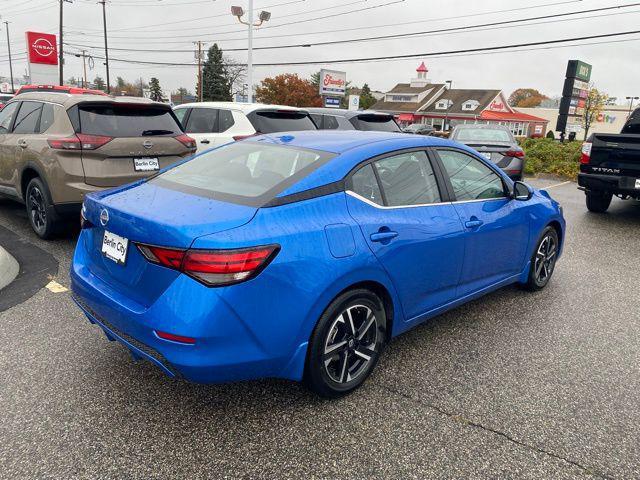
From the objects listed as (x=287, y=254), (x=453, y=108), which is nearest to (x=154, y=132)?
(x=287, y=254)

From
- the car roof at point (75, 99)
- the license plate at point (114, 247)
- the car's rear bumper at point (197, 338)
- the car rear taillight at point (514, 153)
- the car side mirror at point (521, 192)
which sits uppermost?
the car roof at point (75, 99)

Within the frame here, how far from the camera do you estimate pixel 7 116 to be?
649cm

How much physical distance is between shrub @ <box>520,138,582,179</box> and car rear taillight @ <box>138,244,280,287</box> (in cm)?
1474

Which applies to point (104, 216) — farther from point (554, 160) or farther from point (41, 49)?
point (41, 49)

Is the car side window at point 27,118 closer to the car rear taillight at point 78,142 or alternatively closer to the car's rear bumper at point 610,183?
the car rear taillight at point 78,142

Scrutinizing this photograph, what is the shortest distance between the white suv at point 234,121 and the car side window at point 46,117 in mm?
2497

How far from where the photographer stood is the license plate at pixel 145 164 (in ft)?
18.0

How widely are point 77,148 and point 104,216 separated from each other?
9.76ft

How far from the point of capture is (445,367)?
3.26 metres

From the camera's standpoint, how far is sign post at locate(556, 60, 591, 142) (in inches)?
893

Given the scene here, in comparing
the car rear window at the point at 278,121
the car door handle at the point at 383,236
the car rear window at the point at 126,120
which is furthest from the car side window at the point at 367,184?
the car rear window at the point at 278,121

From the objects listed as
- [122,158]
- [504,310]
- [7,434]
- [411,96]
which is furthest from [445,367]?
[411,96]

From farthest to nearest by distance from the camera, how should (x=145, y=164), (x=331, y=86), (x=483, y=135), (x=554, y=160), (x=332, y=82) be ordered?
(x=332, y=82)
(x=331, y=86)
(x=554, y=160)
(x=483, y=135)
(x=145, y=164)

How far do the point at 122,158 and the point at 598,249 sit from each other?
6214mm
